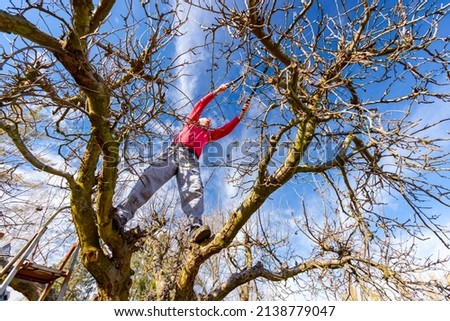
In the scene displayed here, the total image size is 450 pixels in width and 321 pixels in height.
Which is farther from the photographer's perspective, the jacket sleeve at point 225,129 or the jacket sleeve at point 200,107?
the jacket sleeve at point 225,129

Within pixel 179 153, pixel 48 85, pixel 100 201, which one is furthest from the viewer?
pixel 179 153

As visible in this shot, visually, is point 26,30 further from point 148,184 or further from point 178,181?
point 178,181

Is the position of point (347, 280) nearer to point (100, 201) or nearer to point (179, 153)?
point (179, 153)

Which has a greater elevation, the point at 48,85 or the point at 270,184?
the point at 270,184

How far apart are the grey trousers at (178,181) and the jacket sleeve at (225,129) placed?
1.24ft

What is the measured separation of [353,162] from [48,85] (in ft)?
9.62

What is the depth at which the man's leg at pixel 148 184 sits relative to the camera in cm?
330

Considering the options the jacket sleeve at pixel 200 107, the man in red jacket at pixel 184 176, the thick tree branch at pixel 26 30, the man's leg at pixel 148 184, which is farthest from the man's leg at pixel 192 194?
the thick tree branch at pixel 26 30

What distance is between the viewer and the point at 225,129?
4.00 meters

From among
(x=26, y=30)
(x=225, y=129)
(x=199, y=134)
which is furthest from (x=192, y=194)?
(x=26, y=30)

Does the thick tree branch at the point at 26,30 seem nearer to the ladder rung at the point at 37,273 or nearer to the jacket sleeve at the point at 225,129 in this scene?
the ladder rung at the point at 37,273

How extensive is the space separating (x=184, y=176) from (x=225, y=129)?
2.56 ft

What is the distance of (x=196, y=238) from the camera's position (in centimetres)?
355
